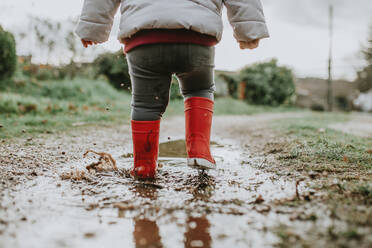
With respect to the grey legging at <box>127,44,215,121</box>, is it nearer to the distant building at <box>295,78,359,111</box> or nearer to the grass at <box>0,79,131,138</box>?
the grass at <box>0,79,131,138</box>

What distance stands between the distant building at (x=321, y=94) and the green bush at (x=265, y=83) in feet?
8.71

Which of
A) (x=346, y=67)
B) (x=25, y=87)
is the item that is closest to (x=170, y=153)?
(x=25, y=87)

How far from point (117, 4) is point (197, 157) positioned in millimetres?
1008

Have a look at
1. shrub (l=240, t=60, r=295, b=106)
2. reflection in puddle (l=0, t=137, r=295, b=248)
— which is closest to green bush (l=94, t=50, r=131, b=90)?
shrub (l=240, t=60, r=295, b=106)

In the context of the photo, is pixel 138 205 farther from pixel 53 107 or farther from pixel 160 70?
pixel 53 107

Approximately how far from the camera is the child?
1524 millimetres

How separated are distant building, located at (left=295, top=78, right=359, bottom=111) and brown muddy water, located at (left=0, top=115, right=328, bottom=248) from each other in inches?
595

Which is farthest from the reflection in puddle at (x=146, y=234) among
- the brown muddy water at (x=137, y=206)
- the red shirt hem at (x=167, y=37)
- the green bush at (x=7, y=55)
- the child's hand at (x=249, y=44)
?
the green bush at (x=7, y=55)

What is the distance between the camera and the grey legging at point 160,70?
5.07ft

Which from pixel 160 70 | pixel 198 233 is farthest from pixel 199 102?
pixel 198 233

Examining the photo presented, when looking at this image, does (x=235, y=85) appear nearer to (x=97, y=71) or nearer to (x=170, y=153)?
(x=97, y=71)

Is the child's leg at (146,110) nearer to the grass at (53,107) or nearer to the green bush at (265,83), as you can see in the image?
the grass at (53,107)

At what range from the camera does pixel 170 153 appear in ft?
8.38

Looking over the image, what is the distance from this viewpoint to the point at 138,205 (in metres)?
1.27
